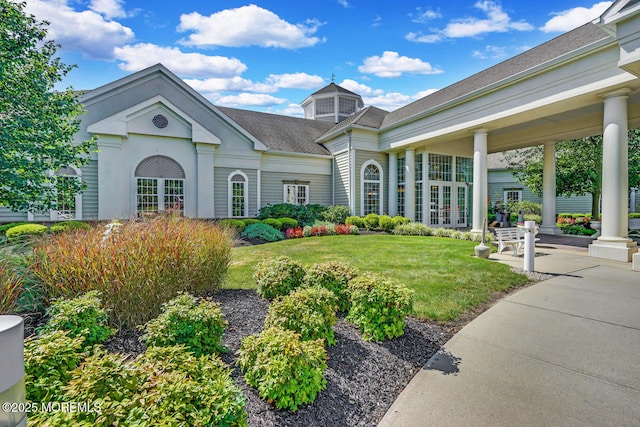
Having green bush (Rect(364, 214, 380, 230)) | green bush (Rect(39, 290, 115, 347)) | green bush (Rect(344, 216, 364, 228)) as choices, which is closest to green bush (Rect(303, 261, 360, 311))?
green bush (Rect(39, 290, 115, 347))

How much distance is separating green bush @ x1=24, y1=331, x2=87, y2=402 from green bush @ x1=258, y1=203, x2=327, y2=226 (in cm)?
1266

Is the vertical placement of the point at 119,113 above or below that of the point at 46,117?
above

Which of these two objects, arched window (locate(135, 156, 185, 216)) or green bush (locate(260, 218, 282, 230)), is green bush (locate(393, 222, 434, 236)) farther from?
arched window (locate(135, 156, 185, 216))

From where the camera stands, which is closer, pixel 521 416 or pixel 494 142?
pixel 521 416

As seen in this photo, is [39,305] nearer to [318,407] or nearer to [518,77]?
[318,407]

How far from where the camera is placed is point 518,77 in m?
9.70

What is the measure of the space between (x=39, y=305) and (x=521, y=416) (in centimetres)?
479

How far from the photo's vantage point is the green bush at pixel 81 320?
263 centimetres

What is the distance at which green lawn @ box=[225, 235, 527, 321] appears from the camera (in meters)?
4.64

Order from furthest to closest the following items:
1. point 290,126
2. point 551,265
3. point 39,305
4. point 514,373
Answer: point 290,126, point 551,265, point 39,305, point 514,373

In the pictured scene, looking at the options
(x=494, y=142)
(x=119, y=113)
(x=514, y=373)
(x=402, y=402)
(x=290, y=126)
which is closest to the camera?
(x=402, y=402)

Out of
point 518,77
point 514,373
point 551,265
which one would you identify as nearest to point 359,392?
point 514,373

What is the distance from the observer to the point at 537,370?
2.84 m

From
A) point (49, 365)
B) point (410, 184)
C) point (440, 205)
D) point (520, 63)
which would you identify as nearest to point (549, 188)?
point (440, 205)
